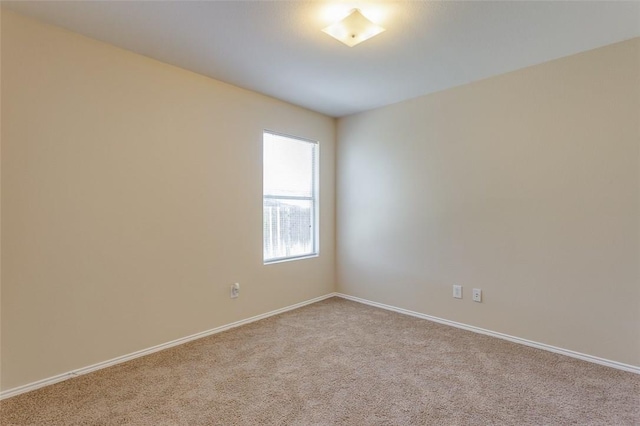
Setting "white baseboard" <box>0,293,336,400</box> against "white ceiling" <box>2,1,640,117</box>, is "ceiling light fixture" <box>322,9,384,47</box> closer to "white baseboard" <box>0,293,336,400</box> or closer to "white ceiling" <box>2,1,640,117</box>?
"white ceiling" <box>2,1,640,117</box>

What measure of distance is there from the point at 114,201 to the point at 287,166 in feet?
5.79

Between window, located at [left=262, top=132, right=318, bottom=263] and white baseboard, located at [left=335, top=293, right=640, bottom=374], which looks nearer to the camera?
white baseboard, located at [left=335, top=293, right=640, bottom=374]

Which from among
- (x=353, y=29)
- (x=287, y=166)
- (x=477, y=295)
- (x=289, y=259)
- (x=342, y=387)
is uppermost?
(x=353, y=29)

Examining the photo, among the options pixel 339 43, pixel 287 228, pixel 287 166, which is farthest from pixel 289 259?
pixel 339 43

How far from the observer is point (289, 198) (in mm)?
3672

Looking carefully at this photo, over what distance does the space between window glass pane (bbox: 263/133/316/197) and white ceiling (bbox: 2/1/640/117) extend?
2.42 ft

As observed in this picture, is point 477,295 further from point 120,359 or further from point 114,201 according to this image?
point 114,201

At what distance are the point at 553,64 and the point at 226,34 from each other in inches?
95.4

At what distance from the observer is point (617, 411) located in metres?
1.80

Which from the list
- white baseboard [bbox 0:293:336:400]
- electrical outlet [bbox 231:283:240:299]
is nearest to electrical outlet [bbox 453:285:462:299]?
white baseboard [bbox 0:293:336:400]

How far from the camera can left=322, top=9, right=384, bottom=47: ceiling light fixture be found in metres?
1.91

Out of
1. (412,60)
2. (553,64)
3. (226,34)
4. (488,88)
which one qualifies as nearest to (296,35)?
(226,34)

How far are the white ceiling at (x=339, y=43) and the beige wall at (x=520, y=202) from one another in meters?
0.30

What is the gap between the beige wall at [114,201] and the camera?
1.98 metres
